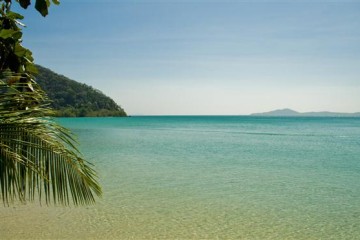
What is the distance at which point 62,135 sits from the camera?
2760mm

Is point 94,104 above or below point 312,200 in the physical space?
above

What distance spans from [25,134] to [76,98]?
502ft

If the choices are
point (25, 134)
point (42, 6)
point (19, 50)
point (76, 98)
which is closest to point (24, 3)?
point (42, 6)

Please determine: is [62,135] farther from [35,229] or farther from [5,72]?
[35,229]

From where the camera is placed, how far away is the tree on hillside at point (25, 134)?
8.21 ft

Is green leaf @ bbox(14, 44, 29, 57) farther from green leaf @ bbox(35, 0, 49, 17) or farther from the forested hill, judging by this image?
the forested hill

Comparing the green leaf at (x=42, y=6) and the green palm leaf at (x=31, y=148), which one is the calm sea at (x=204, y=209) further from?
the green leaf at (x=42, y=6)

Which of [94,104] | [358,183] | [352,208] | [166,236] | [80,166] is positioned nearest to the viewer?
[80,166]

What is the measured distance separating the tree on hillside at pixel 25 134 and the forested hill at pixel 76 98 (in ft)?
347

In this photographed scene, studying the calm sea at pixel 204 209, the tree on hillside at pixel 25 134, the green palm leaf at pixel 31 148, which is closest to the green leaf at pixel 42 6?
the tree on hillside at pixel 25 134

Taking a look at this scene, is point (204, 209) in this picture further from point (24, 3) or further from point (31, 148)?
point (24, 3)

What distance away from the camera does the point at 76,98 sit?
150 m

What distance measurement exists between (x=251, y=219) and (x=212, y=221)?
1.03m

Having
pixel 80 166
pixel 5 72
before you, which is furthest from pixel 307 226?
pixel 5 72
